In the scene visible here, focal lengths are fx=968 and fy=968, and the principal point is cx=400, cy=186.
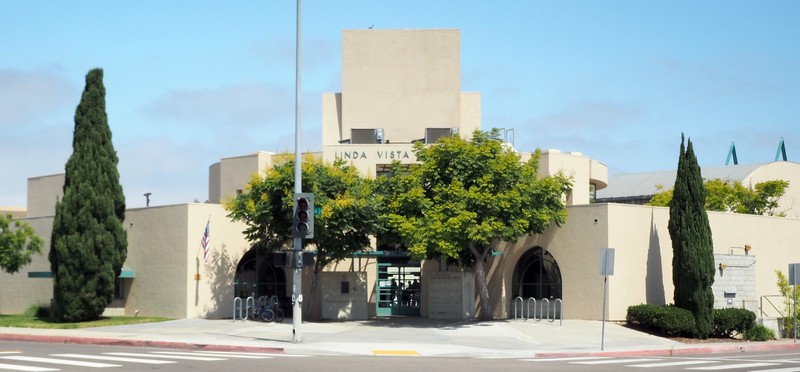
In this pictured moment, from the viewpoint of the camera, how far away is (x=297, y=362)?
21.7m

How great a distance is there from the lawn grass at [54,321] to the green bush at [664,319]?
17756 millimetres

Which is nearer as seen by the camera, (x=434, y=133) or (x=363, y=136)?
(x=434, y=133)

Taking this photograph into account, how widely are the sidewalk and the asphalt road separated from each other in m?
1.36

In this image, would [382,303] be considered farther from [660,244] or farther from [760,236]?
[760,236]

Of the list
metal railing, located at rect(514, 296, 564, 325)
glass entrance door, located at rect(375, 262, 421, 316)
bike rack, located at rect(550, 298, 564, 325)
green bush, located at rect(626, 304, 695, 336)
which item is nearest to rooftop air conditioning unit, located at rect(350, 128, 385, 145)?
glass entrance door, located at rect(375, 262, 421, 316)

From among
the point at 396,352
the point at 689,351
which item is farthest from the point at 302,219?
the point at 689,351

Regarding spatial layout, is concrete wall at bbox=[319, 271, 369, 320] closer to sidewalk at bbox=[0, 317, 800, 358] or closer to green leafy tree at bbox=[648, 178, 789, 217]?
sidewalk at bbox=[0, 317, 800, 358]

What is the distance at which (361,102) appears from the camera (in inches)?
1843

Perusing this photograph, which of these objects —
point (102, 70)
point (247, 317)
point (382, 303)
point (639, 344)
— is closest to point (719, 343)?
point (639, 344)

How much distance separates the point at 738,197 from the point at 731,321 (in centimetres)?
3666

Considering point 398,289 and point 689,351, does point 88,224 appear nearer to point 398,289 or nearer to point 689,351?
point 398,289

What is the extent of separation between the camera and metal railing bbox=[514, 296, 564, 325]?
121 feet

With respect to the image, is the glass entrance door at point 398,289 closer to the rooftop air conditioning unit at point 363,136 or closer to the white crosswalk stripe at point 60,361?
the rooftop air conditioning unit at point 363,136

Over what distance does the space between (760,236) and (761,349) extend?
11.0 m
